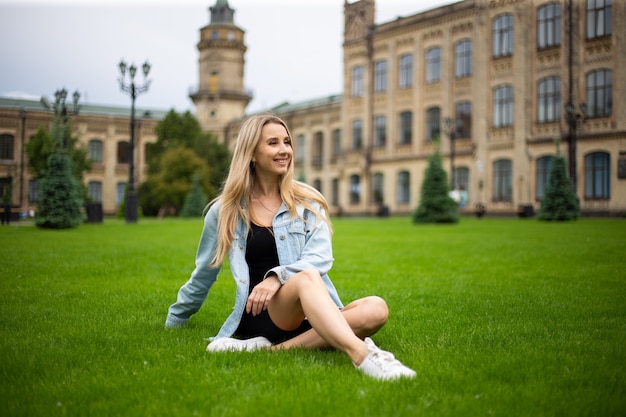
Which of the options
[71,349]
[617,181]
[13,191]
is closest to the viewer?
[71,349]

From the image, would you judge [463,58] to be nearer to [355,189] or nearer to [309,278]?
[355,189]

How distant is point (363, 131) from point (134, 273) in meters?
34.8

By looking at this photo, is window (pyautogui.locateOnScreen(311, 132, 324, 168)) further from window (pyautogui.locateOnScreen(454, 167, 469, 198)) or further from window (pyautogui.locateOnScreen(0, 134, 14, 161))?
window (pyautogui.locateOnScreen(0, 134, 14, 161))

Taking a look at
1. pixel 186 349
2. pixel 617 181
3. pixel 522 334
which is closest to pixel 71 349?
pixel 186 349

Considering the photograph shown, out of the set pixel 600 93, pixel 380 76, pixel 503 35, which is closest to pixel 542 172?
pixel 600 93

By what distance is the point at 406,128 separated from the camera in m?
39.8

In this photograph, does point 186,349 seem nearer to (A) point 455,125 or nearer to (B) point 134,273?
(B) point 134,273

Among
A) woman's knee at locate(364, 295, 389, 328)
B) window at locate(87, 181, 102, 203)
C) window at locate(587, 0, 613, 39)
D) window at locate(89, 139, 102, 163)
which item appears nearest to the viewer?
woman's knee at locate(364, 295, 389, 328)

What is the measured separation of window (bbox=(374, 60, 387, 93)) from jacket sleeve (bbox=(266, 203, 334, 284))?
37577 mm

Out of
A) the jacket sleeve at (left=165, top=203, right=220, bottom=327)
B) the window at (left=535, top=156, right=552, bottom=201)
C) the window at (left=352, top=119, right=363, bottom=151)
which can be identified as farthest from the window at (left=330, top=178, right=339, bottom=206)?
the jacket sleeve at (left=165, top=203, right=220, bottom=327)

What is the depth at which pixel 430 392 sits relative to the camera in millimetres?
3238

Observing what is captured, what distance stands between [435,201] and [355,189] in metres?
18.3

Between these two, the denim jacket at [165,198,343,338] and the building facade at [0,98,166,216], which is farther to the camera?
the building facade at [0,98,166,216]

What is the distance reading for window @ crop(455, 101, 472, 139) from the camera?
118ft
